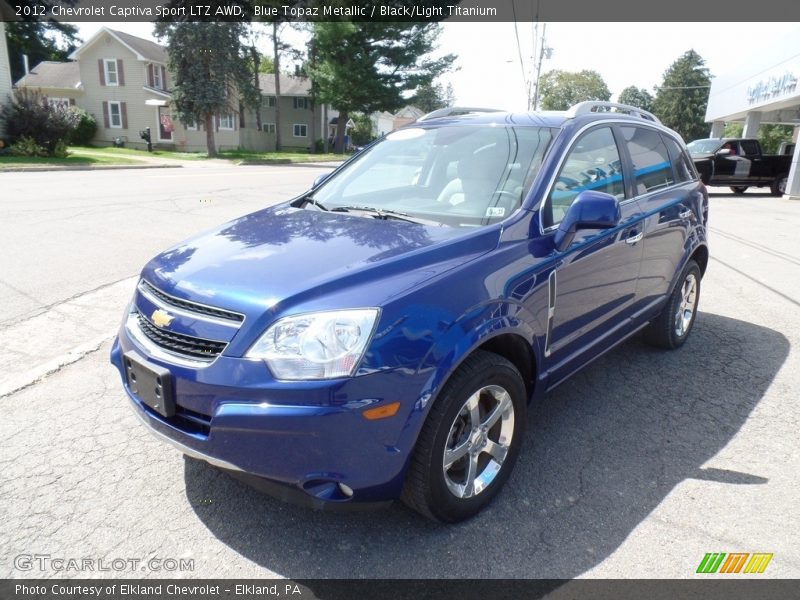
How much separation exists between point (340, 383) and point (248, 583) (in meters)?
0.91

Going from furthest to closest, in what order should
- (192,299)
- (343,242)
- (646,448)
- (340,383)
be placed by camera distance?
(646,448) < (343,242) < (192,299) < (340,383)

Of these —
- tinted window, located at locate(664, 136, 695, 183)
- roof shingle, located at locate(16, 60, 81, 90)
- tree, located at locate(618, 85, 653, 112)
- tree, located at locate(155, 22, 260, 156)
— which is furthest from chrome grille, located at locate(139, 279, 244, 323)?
tree, located at locate(618, 85, 653, 112)

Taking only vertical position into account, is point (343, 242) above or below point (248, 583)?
above

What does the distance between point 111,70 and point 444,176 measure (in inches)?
1752

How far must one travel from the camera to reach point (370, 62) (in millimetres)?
39969

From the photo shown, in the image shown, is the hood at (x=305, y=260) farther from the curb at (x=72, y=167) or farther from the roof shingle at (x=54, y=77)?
the roof shingle at (x=54, y=77)

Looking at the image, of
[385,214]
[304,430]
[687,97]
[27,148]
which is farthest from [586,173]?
[687,97]

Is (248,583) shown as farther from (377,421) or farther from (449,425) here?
(449,425)

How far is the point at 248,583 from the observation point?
231 cm

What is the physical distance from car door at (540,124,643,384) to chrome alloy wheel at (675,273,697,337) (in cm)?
117

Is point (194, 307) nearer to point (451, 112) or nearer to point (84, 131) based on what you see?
point (451, 112)

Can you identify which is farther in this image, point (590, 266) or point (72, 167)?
point (72, 167)

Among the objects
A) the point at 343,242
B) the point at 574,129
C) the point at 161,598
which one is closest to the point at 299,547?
the point at 161,598

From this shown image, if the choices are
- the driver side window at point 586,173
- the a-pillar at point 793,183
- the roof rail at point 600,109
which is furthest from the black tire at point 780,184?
the driver side window at point 586,173
